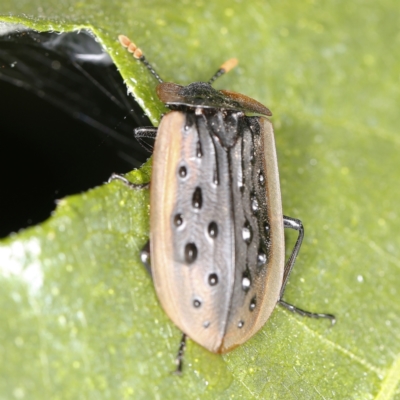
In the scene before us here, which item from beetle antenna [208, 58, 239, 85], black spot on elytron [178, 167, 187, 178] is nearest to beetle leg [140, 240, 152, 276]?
black spot on elytron [178, 167, 187, 178]

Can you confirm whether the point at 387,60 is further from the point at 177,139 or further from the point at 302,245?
the point at 177,139

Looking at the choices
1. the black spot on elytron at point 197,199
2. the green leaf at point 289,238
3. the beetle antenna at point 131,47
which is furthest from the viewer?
the beetle antenna at point 131,47

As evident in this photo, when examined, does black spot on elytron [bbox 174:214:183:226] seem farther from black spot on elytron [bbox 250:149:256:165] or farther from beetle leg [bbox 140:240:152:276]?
black spot on elytron [bbox 250:149:256:165]

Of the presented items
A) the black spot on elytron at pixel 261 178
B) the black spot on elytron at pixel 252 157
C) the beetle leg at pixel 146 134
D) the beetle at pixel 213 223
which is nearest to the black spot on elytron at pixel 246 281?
the beetle at pixel 213 223

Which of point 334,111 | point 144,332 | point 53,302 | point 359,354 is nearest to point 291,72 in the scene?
point 334,111

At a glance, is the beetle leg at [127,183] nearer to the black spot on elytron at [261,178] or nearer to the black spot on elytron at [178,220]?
the black spot on elytron at [178,220]

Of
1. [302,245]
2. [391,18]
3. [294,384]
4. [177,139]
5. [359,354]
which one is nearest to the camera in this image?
[177,139]

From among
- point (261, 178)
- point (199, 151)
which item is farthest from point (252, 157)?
point (199, 151)
